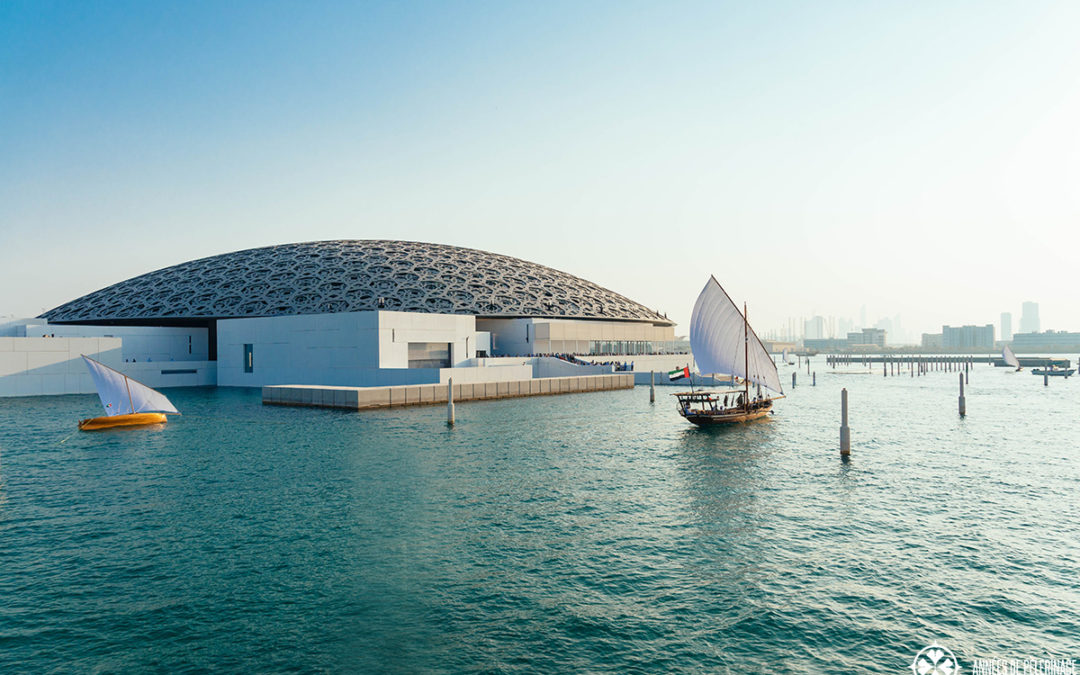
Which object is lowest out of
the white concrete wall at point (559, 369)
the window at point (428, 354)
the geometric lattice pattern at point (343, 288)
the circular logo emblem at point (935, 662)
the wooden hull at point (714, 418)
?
the circular logo emblem at point (935, 662)

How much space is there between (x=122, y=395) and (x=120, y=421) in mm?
1871

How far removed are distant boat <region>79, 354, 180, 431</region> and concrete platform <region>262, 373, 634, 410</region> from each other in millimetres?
14270

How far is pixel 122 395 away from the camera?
151 ft

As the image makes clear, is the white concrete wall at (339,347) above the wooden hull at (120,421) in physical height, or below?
above

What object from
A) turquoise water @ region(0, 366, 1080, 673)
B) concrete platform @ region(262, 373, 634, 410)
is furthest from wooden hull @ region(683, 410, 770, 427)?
concrete platform @ region(262, 373, 634, 410)

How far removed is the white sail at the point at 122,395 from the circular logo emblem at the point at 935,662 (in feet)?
149

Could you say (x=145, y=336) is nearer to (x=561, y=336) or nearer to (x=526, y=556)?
(x=561, y=336)

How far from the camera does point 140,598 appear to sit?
1523cm

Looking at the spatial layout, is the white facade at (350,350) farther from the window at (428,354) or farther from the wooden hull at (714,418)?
the wooden hull at (714,418)

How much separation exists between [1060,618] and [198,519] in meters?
A: 24.7

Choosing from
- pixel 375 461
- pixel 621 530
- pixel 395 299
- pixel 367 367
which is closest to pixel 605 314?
pixel 395 299

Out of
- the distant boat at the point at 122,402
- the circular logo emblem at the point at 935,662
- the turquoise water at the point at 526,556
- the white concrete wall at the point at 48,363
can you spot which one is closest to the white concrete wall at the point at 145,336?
the white concrete wall at the point at 48,363

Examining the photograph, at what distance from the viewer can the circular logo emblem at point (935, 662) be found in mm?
12242

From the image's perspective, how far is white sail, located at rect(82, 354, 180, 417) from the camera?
45062 mm
